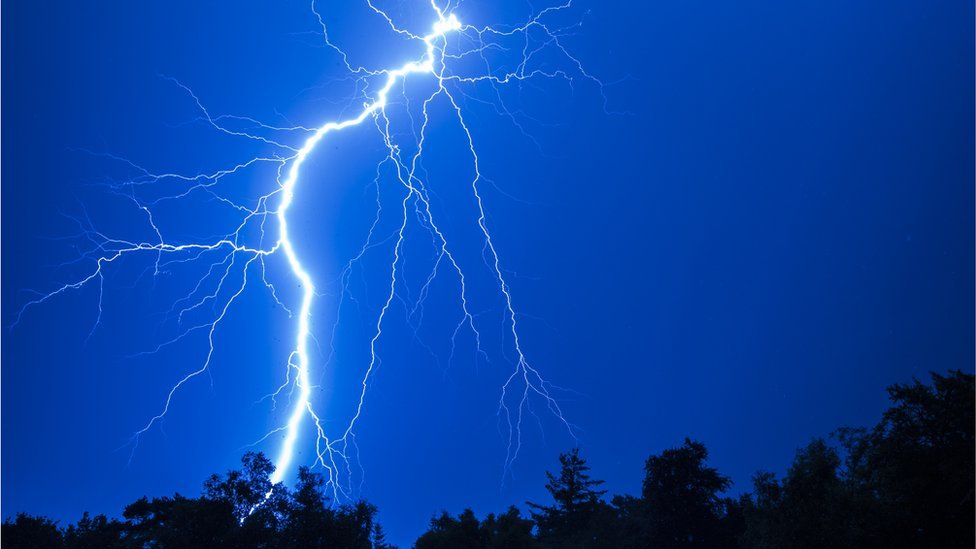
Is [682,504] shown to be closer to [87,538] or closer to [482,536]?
[482,536]

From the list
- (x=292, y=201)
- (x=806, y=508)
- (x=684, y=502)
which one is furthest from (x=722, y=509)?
(x=292, y=201)

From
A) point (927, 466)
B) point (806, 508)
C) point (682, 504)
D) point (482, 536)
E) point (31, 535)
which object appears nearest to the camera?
point (927, 466)

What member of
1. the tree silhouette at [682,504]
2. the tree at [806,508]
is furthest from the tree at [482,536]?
the tree at [806,508]

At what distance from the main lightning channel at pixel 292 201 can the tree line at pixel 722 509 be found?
449 centimetres

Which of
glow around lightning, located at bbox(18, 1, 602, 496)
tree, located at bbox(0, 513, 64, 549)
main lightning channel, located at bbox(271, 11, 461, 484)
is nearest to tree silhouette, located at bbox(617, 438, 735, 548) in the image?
glow around lightning, located at bbox(18, 1, 602, 496)

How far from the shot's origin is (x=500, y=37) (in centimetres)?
2055

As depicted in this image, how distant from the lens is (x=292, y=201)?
21.3 meters

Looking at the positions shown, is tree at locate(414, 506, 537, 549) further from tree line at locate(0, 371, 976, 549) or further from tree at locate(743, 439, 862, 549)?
tree at locate(743, 439, 862, 549)

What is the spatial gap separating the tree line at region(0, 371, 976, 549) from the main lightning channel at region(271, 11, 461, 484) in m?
4.49

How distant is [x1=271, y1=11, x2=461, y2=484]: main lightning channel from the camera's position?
64.4 ft

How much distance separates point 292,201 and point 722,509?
18.9 m

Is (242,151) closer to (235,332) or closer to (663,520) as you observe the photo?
(235,332)

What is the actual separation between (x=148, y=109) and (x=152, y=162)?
210 cm

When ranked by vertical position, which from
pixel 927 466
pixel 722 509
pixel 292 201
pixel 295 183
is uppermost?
pixel 295 183
